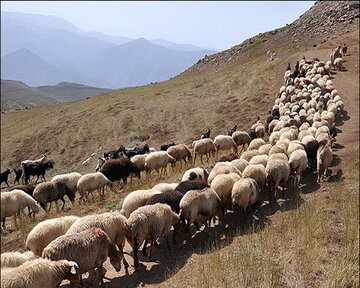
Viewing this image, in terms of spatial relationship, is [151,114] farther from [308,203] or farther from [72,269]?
[72,269]

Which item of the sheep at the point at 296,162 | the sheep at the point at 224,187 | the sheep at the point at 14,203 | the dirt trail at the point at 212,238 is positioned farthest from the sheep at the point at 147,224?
the sheep at the point at 296,162

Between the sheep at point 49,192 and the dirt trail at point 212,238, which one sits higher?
the sheep at point 49,192

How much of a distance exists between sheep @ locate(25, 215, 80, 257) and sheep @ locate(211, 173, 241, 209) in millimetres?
4306

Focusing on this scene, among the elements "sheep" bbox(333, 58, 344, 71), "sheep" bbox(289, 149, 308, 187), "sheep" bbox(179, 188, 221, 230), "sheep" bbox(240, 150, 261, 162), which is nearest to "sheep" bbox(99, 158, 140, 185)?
"sheep" bbox(240, 150, 261, 162)

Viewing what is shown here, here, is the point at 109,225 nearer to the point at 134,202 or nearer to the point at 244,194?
the point at 134,202

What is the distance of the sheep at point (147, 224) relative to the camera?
7555 mm

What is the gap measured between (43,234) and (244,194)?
5.39 m

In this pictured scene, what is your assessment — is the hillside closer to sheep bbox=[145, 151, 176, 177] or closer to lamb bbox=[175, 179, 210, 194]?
sheep bbox=[145, 151, 176, 177]

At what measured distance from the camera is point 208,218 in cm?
905

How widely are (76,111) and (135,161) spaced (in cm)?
2572

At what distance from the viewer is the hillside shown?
6.63m

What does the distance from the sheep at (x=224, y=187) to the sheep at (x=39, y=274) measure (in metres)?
4.89

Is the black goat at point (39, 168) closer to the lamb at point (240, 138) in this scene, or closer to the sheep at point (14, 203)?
the sheep at point (14, 203)

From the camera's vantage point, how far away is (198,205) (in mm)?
8766
